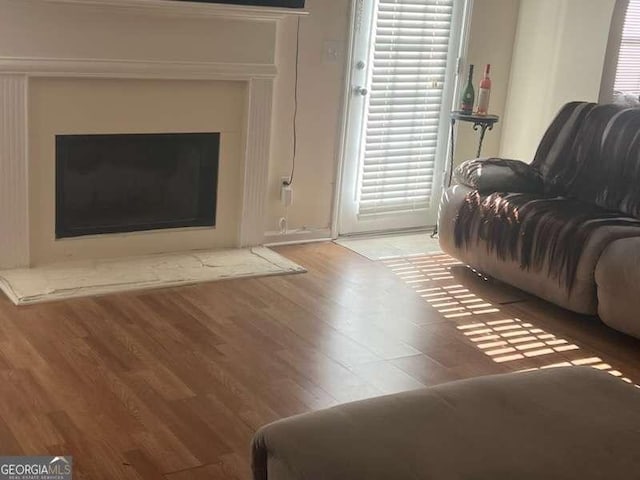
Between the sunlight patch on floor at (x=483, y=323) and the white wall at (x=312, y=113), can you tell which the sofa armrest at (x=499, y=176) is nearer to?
the sunlight patch on floor at (x=483, y=323)

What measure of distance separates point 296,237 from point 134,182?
1.05 metres

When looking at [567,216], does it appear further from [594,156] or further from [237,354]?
[237,354]

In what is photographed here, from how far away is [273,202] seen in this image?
5242mm

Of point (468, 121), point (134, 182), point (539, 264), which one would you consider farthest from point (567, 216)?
point (134, 182)

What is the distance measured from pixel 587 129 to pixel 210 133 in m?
2.02

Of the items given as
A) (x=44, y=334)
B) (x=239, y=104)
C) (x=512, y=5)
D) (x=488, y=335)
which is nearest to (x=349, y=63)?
(x=239, y=104)

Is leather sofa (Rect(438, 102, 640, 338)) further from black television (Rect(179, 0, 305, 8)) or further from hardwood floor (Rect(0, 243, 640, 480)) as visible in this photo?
black television (Rect(179, 0, 305, 8))

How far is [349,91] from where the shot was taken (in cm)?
530

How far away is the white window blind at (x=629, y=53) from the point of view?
5883mm

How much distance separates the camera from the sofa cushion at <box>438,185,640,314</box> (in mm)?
4176

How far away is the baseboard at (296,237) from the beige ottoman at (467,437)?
293 cm

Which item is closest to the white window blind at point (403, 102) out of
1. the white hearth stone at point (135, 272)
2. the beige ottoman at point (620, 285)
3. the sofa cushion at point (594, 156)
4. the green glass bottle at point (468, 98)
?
the green glass bottle at point (468, 98)

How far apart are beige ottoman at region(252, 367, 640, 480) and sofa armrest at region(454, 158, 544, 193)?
2510 mm

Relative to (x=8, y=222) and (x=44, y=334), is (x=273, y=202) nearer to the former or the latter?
(x=8, y=222)
